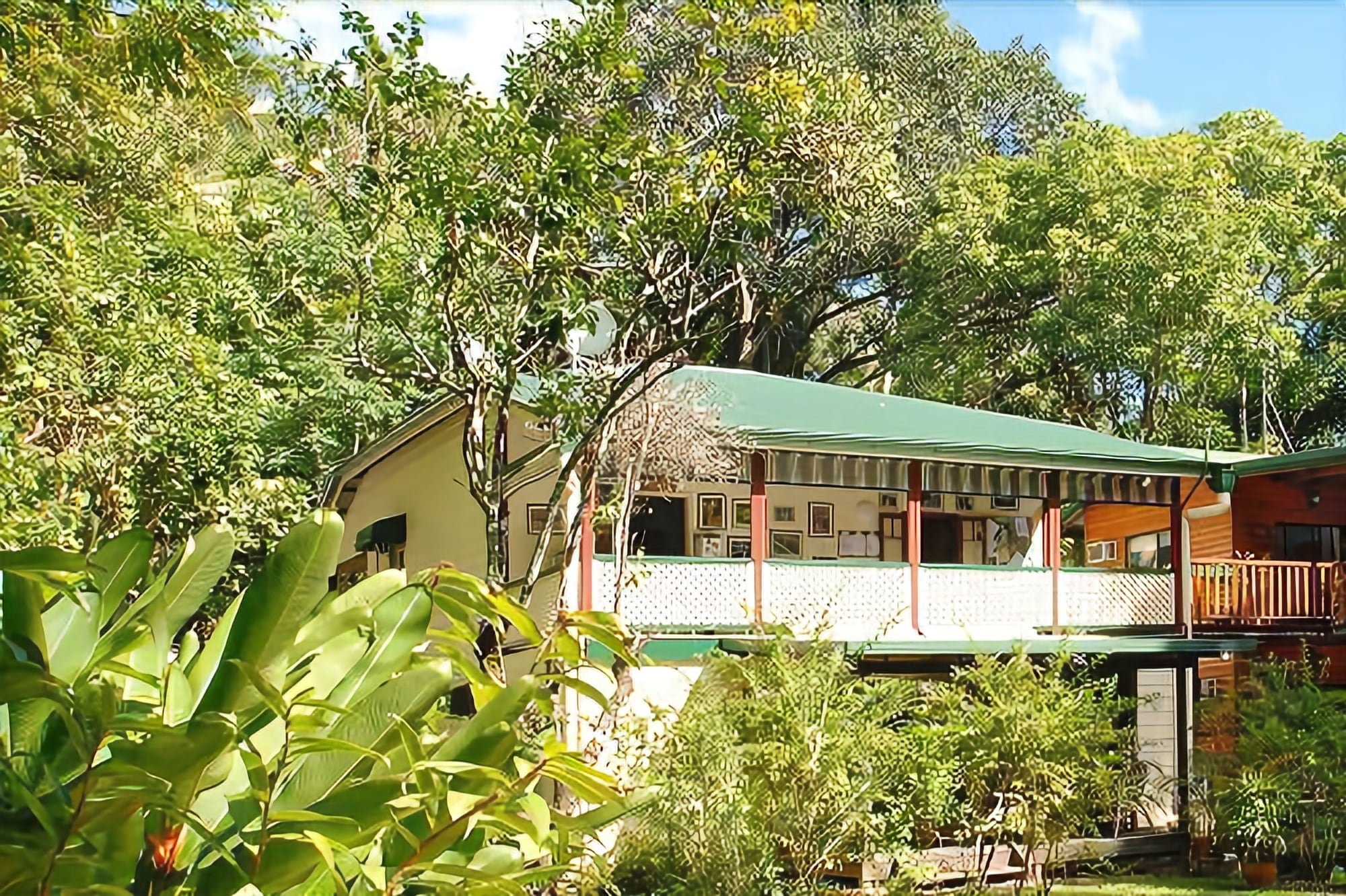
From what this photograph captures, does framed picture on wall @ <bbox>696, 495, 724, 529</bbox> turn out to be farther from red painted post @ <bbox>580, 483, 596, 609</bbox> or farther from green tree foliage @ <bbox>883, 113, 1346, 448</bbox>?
green tree foliage @ <bbox>883, 113, 1346, 448</bbox>

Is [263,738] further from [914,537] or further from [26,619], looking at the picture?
[914,537]

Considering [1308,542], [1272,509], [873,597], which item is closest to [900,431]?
[873,597]

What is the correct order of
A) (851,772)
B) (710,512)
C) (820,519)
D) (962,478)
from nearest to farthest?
(851,772)
(962,478)
(710,512)
(820,519)

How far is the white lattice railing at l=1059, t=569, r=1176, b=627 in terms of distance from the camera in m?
20.8

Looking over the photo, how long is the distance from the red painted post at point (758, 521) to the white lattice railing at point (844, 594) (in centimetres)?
10

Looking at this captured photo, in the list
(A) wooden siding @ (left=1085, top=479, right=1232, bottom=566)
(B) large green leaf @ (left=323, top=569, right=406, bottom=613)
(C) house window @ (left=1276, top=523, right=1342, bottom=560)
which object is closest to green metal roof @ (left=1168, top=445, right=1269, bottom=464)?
(A) wooden siding @ (left=1085, top=479, right=1232, bottom=566)

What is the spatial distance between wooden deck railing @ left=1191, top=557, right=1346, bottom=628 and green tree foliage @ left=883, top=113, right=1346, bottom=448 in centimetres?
853

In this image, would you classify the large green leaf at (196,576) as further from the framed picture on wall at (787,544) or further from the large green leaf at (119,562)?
the framed picture on wall at (787,544)

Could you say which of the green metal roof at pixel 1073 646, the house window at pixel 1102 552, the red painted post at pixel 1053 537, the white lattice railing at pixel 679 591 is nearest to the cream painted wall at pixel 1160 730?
the green metal roof at pixel 1073 646

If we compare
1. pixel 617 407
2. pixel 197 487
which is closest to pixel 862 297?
pixel 197 487

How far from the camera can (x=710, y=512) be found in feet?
69.5

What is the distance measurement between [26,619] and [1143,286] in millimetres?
29848

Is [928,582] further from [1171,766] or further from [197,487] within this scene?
[197,487]

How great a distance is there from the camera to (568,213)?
39.2 feet
